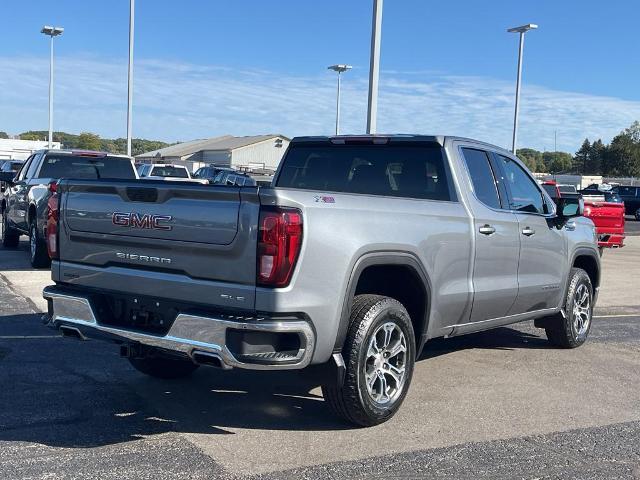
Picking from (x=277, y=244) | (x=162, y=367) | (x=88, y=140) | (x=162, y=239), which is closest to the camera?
(x=277, y=244)

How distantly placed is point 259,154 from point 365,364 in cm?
6763

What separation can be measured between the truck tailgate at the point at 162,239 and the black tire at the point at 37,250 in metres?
7.02

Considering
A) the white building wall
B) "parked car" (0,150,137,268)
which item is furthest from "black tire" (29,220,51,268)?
the white building wall

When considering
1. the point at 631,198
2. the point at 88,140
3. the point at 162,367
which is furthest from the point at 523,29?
the point at 88,140

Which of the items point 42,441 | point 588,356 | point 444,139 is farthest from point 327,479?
point 588,356

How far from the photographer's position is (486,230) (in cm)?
618

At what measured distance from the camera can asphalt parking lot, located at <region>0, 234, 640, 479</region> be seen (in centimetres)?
450

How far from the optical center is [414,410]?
5699 mm

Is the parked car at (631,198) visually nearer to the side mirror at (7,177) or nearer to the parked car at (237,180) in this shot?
the parked car at (237,180)

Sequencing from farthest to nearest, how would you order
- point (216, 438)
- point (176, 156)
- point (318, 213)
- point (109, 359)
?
point (176, 156), point (109, 359), point (216, 438), point (318, 213)

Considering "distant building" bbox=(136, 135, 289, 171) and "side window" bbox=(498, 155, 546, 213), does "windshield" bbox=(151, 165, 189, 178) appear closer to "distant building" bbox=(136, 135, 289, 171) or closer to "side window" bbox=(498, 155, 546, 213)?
"side window" bbox=(498, 155, 546, 213)

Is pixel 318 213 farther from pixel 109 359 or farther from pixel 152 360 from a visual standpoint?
pixel 109 359

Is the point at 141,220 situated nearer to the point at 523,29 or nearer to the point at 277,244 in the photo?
the point at 277,244

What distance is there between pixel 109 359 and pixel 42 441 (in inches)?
81.4
